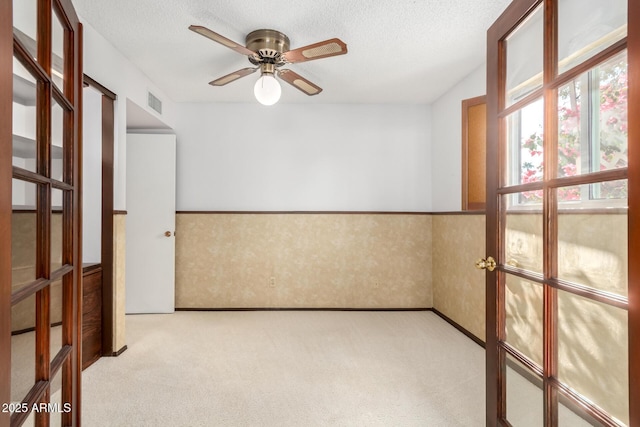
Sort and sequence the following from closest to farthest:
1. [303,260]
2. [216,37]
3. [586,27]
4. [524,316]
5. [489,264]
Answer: [586,27], [524,316], [489,264], [216,37], [303,260]

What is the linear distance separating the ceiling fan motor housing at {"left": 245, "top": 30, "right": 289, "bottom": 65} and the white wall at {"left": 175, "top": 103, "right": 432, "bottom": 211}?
5.32ft

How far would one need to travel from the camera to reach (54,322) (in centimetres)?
118

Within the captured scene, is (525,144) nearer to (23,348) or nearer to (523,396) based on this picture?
(523,396)

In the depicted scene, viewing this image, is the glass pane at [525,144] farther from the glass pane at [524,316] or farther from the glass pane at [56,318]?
the glass pane at [56,318]

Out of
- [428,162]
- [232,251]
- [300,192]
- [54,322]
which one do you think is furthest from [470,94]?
[54,322]

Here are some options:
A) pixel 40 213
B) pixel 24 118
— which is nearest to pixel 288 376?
pixel 40 213

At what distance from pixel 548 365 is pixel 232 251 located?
134 inches

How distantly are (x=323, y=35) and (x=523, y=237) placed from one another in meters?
1.95

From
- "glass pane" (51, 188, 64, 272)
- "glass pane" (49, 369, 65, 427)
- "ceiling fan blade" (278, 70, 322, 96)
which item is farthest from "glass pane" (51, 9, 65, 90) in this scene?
"ceiling fan blade" (278, 70, 322, 96)

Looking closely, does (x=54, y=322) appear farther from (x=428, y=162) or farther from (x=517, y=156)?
(x=428, y=162)

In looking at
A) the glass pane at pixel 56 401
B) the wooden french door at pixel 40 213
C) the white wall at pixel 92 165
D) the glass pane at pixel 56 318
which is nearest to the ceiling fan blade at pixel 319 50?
the wooden french door at pixel 40 213

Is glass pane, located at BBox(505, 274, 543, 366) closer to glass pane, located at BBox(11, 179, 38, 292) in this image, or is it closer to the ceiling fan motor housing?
glass pane, located at BBox(11, 179, 38, 292)

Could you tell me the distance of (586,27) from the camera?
1.05 meters

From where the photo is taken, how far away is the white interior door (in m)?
3.88
